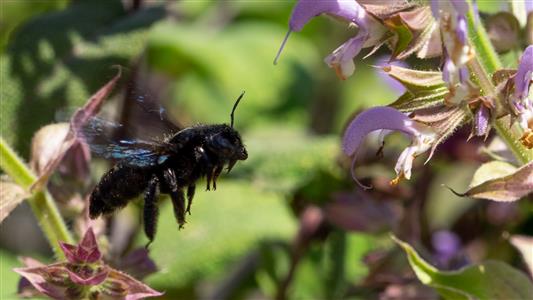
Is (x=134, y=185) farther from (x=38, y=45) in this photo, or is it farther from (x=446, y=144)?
(x=446, y=144)

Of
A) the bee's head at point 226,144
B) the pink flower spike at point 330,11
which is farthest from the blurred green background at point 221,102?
the pink flower spike at point 330,11

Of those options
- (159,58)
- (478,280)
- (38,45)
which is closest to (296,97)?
(159,58)

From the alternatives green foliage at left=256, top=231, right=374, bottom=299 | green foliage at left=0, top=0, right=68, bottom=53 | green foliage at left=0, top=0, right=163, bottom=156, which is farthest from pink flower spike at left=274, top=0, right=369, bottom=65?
green foliage at left=0, top=0, right=68, bottom=53

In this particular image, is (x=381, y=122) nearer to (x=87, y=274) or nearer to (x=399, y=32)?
(x=399, y=32)

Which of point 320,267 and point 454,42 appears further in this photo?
point 320,267

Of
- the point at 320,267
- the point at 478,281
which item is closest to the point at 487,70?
the point at 478,281

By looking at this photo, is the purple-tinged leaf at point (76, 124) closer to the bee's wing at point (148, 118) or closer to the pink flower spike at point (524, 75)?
the bee's wing at point (148, 118)

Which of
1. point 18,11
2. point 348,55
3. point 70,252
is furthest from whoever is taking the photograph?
point 18,11
